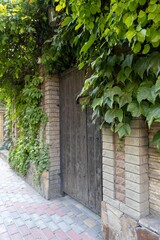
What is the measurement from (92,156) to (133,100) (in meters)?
1.28

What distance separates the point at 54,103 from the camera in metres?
3.07

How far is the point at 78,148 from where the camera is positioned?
8.91 feet

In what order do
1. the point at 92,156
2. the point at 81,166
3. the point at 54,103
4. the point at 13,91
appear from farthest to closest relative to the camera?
the point at 13,91
the point at 54,103
the point at 81,166
the point at 92,156

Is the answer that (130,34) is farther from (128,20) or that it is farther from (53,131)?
(53,131)

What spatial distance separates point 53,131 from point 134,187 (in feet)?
6.03

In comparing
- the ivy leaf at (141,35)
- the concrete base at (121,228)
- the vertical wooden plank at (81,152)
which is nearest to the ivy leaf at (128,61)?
the ivy leaf at (141,35)

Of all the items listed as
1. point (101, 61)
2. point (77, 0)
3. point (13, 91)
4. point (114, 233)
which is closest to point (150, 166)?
point (114, 233)

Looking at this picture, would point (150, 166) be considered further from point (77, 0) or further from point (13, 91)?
point (13, 91)

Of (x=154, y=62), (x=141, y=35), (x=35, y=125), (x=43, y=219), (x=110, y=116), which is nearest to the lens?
(x=141, y=35)

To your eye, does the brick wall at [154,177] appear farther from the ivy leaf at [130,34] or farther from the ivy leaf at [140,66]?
the ivy leaf at [130,34]

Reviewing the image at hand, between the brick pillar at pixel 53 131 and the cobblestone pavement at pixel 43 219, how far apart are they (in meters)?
0.25

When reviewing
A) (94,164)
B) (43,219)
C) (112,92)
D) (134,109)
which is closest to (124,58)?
(112,92)

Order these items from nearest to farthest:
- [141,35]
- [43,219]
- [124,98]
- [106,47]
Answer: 1. [141,35]
2. [124,98]
3. [106,47]
4. [43,219]

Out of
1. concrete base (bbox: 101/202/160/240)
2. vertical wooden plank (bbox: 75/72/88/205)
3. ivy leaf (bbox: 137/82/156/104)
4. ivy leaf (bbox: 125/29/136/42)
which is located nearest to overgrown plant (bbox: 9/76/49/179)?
vertical wooden plank (bbox: 75/72/88/205)
